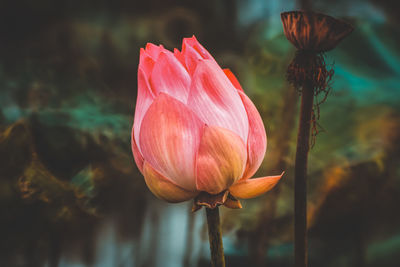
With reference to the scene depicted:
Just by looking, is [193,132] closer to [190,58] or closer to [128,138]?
[190,58]

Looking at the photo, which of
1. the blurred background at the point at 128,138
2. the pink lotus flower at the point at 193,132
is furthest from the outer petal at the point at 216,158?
the blurred background at the point at 128,138

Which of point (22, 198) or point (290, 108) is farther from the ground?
point (290, 108)

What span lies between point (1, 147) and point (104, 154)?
0.47 feet

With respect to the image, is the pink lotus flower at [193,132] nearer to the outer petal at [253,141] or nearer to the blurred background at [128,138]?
the outer petal at [253,141]

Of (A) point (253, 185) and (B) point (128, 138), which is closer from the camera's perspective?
(A) point (253, 185)

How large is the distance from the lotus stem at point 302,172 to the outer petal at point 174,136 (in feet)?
0.27

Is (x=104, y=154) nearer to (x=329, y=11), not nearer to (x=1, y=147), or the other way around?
(x=1, y=147)

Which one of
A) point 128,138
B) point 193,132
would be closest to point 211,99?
point 193,132

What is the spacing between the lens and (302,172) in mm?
296

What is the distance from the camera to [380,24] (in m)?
0.59

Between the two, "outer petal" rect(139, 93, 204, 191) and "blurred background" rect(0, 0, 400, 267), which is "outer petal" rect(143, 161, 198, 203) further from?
"blurred background" rect(0, 0, 400, 267)


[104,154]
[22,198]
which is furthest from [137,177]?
[22,198]

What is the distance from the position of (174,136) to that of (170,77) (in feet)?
0.14

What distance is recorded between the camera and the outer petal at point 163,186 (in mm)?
254
